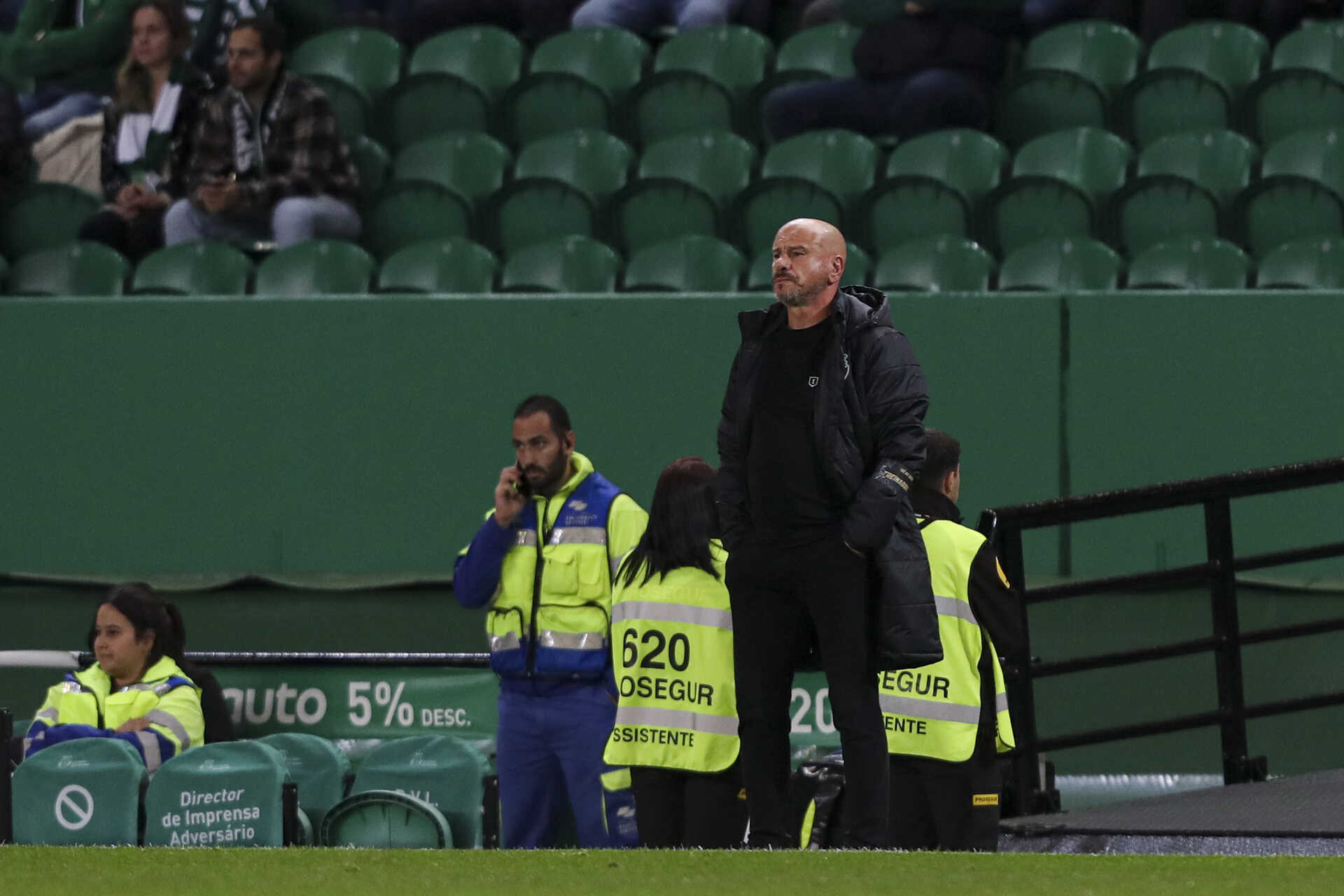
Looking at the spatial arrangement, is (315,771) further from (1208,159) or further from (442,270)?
(1208,159)

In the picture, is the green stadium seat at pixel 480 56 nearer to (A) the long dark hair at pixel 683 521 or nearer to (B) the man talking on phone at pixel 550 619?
(B) the man talking on phone at pixel 550 619

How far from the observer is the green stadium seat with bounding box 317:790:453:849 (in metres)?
6.68

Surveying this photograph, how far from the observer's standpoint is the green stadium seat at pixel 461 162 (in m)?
10.1

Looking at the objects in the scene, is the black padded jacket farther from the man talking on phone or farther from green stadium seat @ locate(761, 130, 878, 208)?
green stadium seat @ locate(761, 130, 878, 208)

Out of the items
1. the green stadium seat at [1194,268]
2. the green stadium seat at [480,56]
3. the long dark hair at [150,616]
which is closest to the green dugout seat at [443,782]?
the long dark hair at [150,616]

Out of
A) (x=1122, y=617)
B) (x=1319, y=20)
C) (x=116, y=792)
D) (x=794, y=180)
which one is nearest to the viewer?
(x=116, y=792)

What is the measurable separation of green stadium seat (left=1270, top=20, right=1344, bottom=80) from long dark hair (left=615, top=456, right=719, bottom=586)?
17.3ft

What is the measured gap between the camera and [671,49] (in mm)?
10758

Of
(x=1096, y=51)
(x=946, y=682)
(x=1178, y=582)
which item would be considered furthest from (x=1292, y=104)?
(x=946, y=682)

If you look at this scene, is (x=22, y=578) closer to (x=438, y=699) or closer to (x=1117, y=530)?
(x=438, y=699)

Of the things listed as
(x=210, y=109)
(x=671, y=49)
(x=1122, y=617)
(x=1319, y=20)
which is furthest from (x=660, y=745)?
(x=1319, y=20)

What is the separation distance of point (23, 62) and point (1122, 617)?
674 cm

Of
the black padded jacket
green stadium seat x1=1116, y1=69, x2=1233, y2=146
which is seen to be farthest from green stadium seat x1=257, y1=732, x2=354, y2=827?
green stadium seat x1=1116, y1=69, x2=1233, y2=146

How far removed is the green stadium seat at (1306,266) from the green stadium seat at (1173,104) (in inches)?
52.2
